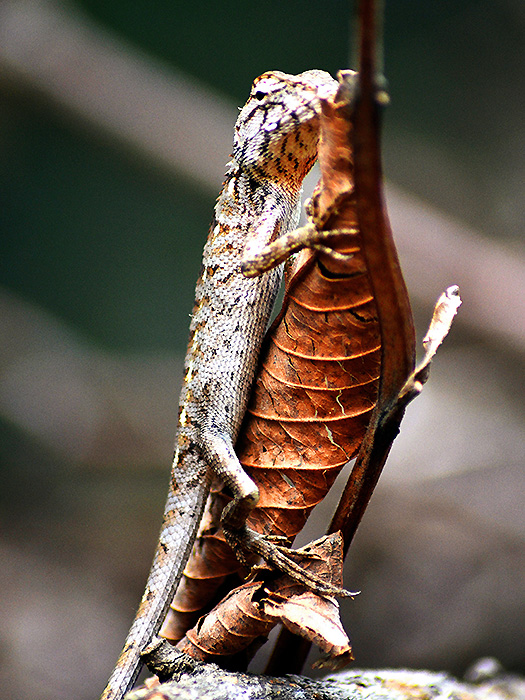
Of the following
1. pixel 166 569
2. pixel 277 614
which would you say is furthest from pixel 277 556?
pixel 166 569

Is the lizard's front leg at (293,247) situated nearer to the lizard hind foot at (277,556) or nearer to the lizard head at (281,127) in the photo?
the lizard head at (281,127)

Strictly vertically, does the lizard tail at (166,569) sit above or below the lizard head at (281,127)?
below

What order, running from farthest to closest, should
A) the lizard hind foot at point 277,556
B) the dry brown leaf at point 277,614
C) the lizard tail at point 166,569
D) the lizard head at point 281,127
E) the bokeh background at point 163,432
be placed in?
the bokeh background at point 163,432
the lizard head at point 281,127
the lizard tail at point 166,569
the lizard hind foot at point 277,556
the dry brown leaf at point 277,614

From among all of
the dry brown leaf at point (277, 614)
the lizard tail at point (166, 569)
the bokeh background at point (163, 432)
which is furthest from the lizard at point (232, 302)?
the bokeh background at point (163, 432)

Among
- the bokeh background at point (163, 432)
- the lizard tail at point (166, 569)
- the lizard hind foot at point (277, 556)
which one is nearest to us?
the lizard hind foot at point (277, 556)

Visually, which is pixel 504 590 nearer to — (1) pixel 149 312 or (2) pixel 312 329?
(2) pixel 312 329

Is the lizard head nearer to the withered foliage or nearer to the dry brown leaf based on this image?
the withered foliage

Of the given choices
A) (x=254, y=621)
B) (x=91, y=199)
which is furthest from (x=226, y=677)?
(x=91, y=199)
